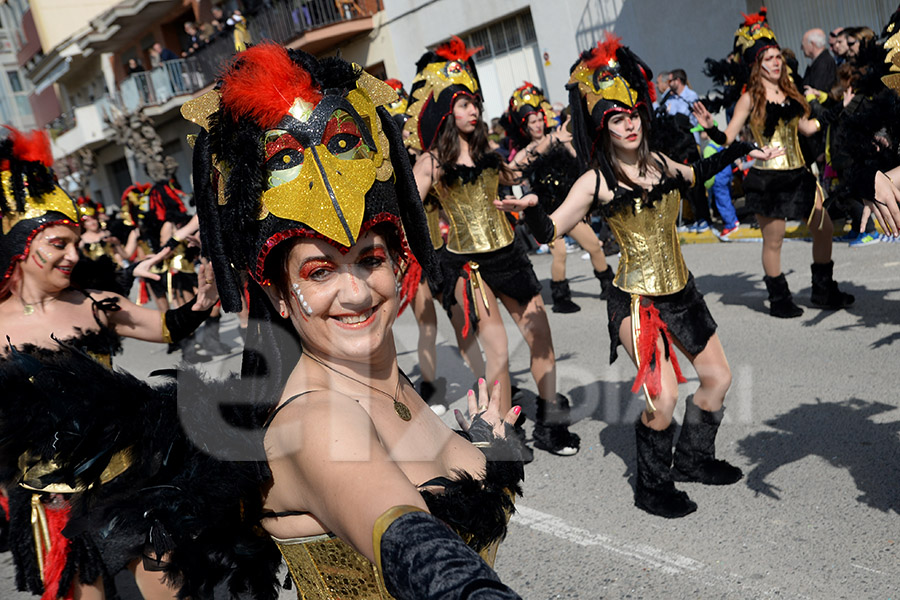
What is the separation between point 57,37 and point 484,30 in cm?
2793

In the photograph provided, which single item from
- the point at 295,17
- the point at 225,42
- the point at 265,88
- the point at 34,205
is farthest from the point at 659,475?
the point at 225,42

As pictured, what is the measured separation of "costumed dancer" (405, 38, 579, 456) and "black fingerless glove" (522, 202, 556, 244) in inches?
39.7

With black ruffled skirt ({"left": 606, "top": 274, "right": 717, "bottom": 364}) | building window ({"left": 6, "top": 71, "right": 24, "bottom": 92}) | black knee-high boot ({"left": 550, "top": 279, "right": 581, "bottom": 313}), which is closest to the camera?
black ruffled skirt ({"left": 606, "top": 274, "right": 717, "bottom": 364})

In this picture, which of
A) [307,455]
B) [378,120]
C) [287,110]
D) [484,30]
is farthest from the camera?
[484,30]

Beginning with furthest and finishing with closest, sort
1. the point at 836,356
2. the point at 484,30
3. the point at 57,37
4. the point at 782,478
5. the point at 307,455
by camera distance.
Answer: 1. the point at 57,37
2. the point at 484,30
3. the point at 836,356
4. the point at 782,478
5. the point at 307,455

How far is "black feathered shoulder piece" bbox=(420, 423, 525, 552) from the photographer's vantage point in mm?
1849

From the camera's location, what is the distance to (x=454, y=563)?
1363 mm

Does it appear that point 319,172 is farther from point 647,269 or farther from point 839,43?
point 839,43

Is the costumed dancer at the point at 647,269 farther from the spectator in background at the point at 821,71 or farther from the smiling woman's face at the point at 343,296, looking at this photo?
the spectator in background at the point at 821,71

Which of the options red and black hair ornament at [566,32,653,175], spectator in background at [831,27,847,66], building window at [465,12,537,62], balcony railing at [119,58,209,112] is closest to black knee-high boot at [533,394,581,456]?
red and black hair ornament at [566,32,653,175]

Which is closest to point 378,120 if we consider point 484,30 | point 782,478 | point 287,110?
point 287,110

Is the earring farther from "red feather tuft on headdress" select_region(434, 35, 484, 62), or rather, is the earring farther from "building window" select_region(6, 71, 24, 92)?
"building window" select_region(6, 71, 24, 92)

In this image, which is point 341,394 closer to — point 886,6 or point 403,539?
point 403,539

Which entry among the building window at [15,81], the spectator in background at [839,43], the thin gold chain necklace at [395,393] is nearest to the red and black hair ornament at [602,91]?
the thin gold chain necklace at [395,393]
